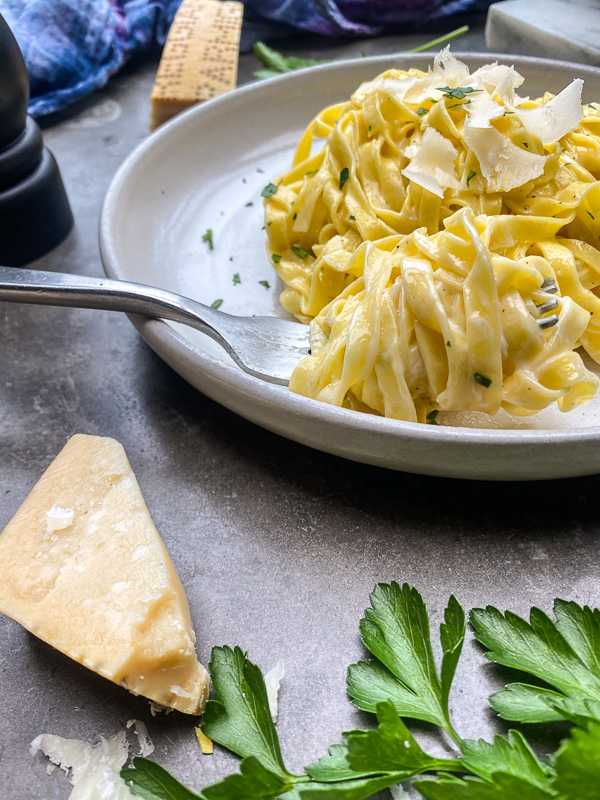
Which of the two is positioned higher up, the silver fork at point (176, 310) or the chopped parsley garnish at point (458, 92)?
the chopped parsley garnish at point (458, 92)

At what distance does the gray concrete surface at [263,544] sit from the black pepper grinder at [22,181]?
0.62 meters

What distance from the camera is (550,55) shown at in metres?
A: 3.19

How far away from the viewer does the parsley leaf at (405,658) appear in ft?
3.91

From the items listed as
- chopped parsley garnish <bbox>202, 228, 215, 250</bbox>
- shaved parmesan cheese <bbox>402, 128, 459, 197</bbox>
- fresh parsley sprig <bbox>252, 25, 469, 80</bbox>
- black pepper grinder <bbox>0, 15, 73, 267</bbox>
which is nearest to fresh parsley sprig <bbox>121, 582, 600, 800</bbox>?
shaved parmesan cheese <bbox>402, 128, 459, 197</bbox>

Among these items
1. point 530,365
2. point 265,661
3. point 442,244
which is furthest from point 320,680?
point 442,244

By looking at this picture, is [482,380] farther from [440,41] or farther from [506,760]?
[440,41]

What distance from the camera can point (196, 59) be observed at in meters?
3.47

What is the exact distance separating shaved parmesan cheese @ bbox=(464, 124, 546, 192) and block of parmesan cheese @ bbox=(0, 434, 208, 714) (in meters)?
1.27

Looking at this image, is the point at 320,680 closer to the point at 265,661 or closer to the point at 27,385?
the point at 265,661

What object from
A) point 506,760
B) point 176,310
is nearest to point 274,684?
point 506,760

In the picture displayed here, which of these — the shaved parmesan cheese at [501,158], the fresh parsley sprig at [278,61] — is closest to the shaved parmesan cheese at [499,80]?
the shaved parmesan cheese at [501,158]

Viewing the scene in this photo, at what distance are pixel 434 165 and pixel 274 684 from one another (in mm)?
1440

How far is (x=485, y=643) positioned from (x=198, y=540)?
69cm

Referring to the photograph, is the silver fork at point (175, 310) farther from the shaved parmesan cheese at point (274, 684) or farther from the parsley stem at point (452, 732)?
the parsley stem at point (452, 732)
